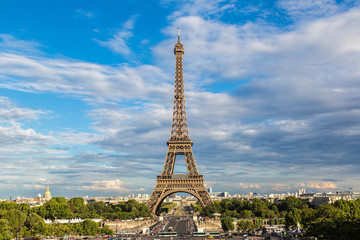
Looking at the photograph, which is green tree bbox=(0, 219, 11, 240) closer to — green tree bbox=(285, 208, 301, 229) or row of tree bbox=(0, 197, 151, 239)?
row of tree bbox=(0, 197, 151, 239)

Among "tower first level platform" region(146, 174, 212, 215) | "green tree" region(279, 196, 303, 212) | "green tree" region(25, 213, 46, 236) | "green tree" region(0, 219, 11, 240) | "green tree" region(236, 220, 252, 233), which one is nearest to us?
"green tree" region(0, 219, 11, 240)

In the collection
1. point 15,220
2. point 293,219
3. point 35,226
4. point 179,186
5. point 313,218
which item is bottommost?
point 35,226

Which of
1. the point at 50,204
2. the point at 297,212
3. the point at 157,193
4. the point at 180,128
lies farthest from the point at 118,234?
the point at 297,212

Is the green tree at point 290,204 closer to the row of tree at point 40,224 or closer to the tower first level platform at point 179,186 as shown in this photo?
the tower first level platform at point 179,186

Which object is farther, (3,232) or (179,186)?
(179,186)

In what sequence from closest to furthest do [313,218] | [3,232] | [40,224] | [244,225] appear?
[3,232] < [313,218] < [40,224] < [244,225]

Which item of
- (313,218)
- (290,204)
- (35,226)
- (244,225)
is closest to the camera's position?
(313,218)

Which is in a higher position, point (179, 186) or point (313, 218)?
point (179, 186)

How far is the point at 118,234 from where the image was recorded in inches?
3964

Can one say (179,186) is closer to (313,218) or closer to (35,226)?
(35,226)

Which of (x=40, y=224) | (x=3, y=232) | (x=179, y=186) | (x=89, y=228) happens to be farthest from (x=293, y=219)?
(x=3, y=232)

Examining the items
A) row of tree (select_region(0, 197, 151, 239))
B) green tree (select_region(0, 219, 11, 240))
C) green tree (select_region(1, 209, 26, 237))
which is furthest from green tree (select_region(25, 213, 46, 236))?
green tree (select_region(0, 219, 11, 240))

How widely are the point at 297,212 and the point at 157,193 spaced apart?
43.7 m

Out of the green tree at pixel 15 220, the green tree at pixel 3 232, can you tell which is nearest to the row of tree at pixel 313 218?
the green tree at pixel 15 220
